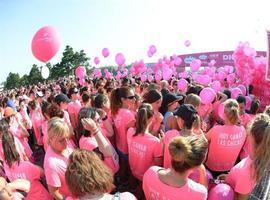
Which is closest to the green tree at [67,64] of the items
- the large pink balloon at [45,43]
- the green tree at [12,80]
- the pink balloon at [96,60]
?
the green tree at [12,80]

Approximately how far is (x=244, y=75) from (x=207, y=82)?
2.24m

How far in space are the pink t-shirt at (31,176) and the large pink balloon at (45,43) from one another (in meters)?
5.86

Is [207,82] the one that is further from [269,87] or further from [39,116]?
[39,116]

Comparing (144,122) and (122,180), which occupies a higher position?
(144,122)

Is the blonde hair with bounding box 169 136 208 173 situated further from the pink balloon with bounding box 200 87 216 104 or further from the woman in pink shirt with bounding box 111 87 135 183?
the pink balloon with bounding box 200 87 216 104

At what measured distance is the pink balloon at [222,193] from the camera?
2434 mm

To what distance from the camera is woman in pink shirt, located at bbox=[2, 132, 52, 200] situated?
2701 millimetres

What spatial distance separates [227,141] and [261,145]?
3.39ft

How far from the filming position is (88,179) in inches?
71.5

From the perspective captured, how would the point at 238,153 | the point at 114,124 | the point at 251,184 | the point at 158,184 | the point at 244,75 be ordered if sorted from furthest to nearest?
1. the point at 244,75
2. the point at 114,124
3. the point at 238,153
4. the point at 251,184
5. the point at 158,184

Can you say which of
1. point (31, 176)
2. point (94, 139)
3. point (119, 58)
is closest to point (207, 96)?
point (94, 139)

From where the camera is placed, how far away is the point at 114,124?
402 cm

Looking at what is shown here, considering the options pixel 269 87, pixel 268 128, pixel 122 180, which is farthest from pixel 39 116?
pixel 269 87

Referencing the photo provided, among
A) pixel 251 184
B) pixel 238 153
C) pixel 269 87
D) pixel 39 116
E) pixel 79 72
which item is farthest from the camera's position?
pixel 79 72
